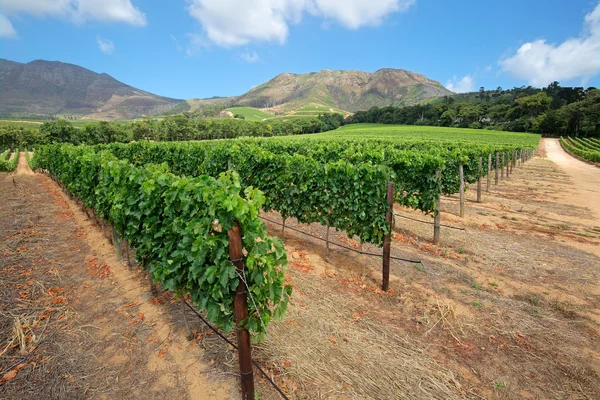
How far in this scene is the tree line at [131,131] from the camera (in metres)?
73.4

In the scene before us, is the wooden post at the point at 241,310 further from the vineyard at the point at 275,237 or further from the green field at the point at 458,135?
the green field at the point at 458,135

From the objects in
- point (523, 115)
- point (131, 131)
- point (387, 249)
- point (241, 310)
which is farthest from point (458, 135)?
point (131, 131)

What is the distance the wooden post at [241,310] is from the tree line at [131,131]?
70338 millimetres

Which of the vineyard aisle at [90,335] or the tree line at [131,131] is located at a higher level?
the tree line at [131,131]

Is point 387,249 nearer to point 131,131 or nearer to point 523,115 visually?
point 131,131

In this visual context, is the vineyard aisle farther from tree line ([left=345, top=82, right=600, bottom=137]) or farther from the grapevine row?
tree line ([left=345, top=82, right=600, bottom=137])

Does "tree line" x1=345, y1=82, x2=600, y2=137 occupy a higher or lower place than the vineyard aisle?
higher

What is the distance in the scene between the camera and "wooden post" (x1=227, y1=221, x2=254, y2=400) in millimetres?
3430

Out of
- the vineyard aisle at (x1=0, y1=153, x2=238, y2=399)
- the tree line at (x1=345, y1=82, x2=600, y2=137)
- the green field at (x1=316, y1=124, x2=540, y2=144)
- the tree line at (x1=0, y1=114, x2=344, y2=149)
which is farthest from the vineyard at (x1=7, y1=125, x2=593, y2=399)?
the tree line at (x1=345, y1=82, x2=600, y2=137)

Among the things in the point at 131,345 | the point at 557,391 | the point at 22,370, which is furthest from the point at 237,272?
the point at 557,391

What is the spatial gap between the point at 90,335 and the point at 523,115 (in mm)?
→ 127181

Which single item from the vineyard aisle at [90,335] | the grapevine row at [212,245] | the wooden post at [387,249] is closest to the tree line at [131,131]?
the vineyard aisle at [90,335]

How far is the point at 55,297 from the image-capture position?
6.18 m

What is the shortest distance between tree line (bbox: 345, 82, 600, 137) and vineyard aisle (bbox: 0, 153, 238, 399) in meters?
101
